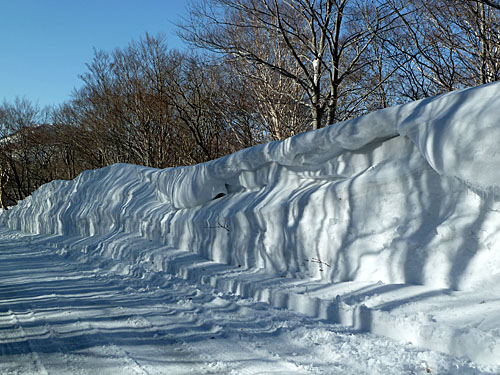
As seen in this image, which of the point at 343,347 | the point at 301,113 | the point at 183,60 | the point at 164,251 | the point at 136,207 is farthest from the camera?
the point at 183,60

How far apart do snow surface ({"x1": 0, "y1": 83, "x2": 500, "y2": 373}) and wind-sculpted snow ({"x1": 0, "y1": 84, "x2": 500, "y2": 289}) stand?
0.01 metres

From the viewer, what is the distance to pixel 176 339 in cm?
369

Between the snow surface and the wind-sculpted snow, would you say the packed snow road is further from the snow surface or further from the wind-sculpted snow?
the wind-sculpted snow

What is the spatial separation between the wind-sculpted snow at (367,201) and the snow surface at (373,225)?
1 cm

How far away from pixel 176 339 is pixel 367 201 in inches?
89.6

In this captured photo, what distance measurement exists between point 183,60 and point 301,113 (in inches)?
251

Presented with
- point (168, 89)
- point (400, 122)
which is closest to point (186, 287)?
point (400, 122)

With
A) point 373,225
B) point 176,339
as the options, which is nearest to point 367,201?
point 373,225

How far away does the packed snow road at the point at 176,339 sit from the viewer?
118 inches

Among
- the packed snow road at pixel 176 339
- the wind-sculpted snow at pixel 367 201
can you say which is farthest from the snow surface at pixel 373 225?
the packed snow road at pixel 176 339

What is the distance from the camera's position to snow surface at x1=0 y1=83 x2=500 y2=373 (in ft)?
10.7

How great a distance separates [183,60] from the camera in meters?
17.3

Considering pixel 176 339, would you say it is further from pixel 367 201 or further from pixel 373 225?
pixel 367 201

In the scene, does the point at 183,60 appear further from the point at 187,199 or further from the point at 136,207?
the point at 187,199
